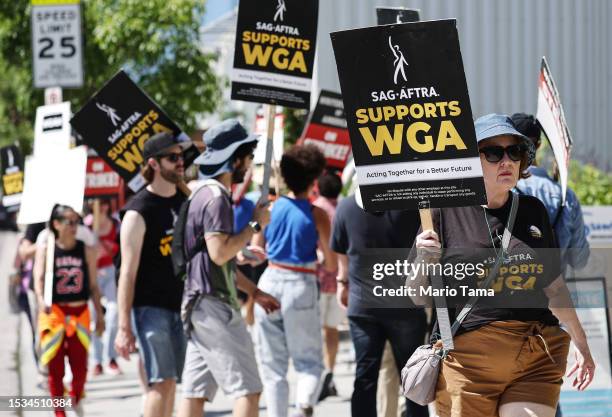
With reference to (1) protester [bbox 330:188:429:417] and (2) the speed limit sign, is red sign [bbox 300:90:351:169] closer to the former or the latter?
(1) protester [bbox 330:188:429:417]

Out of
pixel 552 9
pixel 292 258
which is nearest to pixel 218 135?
pixel 292 258

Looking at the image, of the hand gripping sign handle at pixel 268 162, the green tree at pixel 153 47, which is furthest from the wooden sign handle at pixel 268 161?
the green tree at pixel 153 47

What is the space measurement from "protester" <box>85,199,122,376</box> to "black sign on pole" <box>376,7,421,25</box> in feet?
17.6

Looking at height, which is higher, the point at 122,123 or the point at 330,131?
the point at 330,131

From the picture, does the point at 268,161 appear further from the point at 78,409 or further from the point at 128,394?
the point at 128,394

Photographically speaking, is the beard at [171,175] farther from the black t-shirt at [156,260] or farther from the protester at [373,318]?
the protester at [373,318]

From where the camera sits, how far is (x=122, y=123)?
26.8 ft

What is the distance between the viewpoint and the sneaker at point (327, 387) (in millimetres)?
9617

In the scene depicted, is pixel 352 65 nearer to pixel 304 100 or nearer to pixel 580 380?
pixel 580 380

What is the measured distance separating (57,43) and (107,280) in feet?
14.9

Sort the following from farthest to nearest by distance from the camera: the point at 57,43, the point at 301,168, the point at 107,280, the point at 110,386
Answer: the point at 57,43
the point at 107,280
the point at 110,386
the point at 301,168

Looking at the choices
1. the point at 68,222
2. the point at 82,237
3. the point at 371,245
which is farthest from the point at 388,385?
the point at 82,237

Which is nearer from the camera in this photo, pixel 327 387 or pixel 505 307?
pixel 505 307

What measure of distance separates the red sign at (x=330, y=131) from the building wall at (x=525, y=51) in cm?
656
